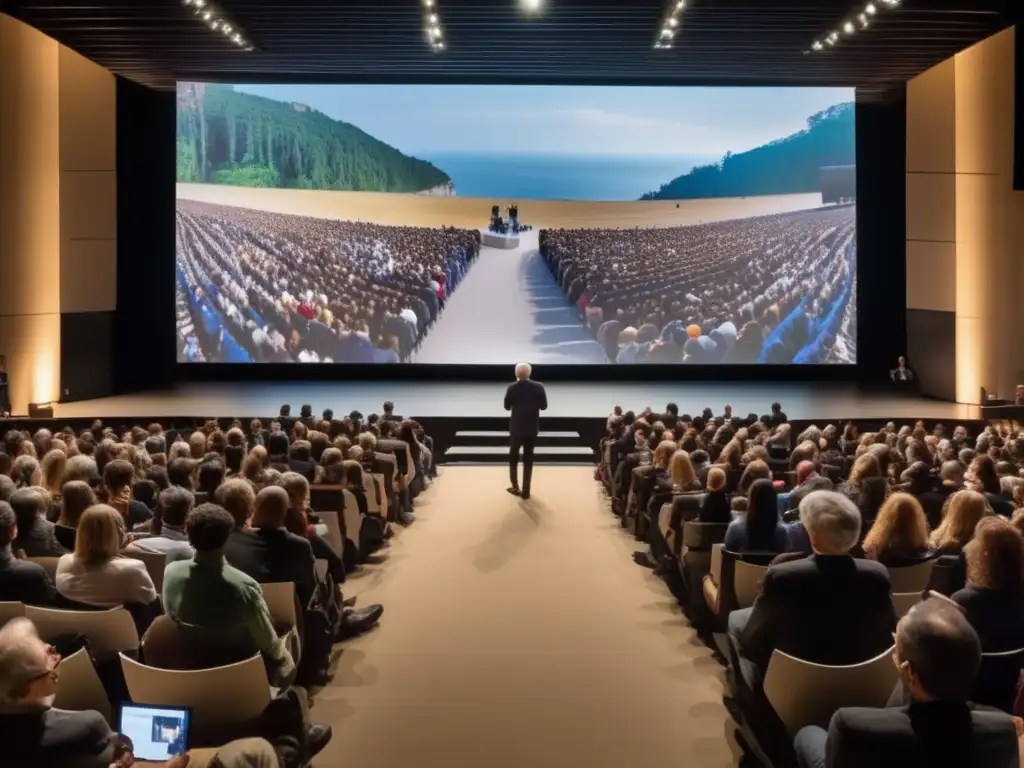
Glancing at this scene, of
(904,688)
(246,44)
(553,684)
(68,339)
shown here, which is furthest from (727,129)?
(904,688)

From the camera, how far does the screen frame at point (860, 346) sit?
16.8 metres

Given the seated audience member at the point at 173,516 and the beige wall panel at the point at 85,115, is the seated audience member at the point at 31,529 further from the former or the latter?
the beige wall panel at the point at 85,115

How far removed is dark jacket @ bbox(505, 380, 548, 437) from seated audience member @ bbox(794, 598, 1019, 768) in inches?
274

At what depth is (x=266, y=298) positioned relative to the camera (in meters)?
16.4

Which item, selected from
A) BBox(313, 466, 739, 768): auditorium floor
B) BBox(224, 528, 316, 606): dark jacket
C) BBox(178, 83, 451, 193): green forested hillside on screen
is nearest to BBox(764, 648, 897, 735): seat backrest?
BBox(313, 466, 739, 768): auditorium floor

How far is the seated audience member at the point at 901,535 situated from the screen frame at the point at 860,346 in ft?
40.9

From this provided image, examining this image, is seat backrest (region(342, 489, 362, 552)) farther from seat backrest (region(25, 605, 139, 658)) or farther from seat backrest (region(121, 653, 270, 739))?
seat backrest (region(121, 653, 270, 739))

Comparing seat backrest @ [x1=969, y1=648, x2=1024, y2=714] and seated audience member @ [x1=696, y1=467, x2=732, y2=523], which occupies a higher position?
seated audience member @ [x1=696, y1=467, x2=732, y2=523]

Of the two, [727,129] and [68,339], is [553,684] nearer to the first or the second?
[68,339]

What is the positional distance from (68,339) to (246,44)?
456 centimetres

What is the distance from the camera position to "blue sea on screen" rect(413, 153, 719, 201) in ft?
53.2

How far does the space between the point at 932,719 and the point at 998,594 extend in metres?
1.12

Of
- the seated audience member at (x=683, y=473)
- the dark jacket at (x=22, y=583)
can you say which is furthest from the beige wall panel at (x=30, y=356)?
the dark jacket at (x=22, y=583)

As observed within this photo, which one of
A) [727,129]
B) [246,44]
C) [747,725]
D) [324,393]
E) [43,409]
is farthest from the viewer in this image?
[727,129]
